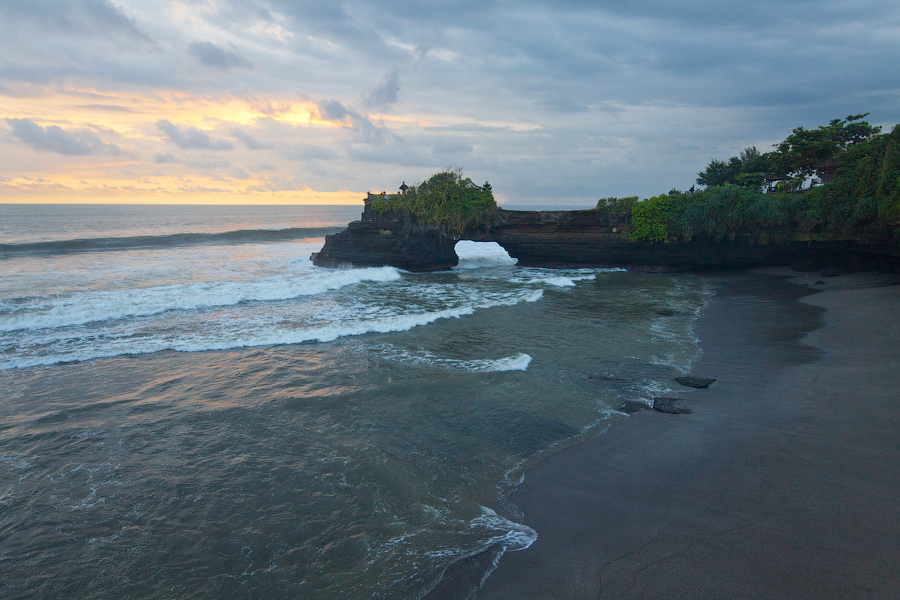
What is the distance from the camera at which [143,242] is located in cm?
3488

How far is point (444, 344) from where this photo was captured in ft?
38.5

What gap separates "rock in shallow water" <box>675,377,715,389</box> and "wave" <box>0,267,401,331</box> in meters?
14.3

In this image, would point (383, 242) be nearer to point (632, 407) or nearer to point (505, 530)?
point (632, 407)

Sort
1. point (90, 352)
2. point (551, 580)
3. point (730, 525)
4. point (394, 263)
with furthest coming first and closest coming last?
1. point (394, 263)
2. point (90, 352)
3. point (730, 525)
4. point (551, 580)

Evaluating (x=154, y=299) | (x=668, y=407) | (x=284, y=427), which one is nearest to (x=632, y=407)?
(x=668, y=407)

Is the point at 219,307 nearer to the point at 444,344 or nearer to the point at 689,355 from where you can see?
the point at 444,344

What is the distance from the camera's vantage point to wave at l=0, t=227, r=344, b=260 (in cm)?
2873

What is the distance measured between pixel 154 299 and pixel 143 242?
80.1ft

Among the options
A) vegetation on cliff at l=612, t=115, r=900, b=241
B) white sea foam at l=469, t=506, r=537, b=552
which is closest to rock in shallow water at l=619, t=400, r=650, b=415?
white sea foam at l=469, t=506, r=537, b=552

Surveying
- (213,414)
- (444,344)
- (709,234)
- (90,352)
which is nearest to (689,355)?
(444,344)

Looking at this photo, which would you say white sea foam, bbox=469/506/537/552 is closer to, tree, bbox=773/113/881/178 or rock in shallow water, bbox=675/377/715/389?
rock in shallow water, bbox=675/377/715/389

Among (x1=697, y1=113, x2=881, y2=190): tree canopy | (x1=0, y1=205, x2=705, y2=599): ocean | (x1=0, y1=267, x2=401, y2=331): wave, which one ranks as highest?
(x1=697, y1=113, x2=881, y2=190): tree canopy

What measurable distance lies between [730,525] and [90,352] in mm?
12991

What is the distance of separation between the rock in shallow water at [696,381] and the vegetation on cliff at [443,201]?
18.7 meters
